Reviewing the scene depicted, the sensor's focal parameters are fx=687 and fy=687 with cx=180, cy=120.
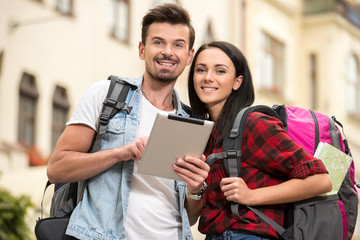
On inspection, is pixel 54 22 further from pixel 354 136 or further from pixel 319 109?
pixel 354 136

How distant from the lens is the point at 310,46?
1791cm

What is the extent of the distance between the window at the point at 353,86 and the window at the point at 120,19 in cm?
814

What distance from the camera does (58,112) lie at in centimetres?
1072

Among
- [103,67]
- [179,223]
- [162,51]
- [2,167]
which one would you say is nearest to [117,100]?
[162,51]

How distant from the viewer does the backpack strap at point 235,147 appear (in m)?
2.93

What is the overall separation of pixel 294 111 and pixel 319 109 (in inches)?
586

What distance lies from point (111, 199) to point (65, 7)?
27.4ft

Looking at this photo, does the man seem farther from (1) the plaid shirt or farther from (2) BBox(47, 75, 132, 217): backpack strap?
(1) the plaid shirt

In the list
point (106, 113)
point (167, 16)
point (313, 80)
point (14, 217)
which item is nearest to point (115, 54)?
point (14, 217)

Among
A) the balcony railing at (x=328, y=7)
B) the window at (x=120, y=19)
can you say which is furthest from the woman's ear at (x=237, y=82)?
the balcony railing at (x=328, y=7)

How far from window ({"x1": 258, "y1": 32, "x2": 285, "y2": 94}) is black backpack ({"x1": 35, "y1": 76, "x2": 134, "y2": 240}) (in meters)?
12.6

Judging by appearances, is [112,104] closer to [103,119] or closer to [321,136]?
[103,119]

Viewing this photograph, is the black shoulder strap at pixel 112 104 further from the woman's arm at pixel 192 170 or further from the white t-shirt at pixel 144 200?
the woman's arm at pixel 192 170

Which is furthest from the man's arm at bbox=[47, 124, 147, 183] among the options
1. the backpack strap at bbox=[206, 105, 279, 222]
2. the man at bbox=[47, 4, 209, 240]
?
the backpack strap at bbox=[206, 105, 279, 222]
